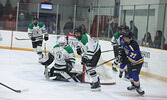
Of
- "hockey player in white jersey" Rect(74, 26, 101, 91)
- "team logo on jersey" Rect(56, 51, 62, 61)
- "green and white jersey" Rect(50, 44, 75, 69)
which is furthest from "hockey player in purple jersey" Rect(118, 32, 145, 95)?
"team logo on jersey" Rect(56, 51, 62, 61)

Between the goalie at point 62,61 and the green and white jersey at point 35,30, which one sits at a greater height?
the green and white jersey at point 35,30

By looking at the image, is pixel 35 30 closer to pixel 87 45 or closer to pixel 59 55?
pixel 59 55

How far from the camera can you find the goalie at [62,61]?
20.5ft

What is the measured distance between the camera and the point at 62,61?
634 centimetres

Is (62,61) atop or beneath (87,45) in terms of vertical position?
beneath

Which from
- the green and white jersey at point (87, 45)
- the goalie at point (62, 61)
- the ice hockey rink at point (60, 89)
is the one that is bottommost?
the ice hockey rink at point (60, 89)

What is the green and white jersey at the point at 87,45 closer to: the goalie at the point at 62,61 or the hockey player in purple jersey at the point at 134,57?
the hockey player in purple jersey at the point at 134,57

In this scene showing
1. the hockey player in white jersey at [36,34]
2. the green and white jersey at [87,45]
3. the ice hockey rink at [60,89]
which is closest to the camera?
the ice hockey rink at [60,89]

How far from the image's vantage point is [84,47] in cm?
544

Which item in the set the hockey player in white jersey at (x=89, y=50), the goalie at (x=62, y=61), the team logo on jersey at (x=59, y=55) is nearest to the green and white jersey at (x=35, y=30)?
the goalie at (x=62, y=61)

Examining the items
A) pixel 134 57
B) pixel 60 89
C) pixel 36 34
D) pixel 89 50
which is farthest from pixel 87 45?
pixel 36 34

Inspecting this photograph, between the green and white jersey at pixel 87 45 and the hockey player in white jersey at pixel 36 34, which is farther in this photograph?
the hockey player in white jersey at pixel 36 34

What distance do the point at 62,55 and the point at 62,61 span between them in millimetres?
128

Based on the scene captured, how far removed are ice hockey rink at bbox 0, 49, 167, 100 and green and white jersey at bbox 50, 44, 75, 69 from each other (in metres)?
0.37
